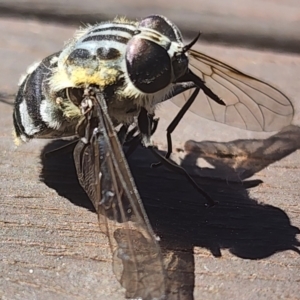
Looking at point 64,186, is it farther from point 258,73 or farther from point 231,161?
point 258,73

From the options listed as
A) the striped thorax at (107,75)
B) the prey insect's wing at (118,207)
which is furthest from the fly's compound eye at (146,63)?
the prey insect's wing at (118,207)

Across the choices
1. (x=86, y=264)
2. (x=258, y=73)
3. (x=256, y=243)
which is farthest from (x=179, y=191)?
(x=258, y=73)

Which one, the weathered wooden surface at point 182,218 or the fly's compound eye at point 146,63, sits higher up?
the fly's compound eye at point 146,63

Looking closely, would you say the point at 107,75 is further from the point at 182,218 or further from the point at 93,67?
the point at 182,218

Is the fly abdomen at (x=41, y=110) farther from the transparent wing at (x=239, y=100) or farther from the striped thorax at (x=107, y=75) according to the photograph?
the transparent wing at (x=239, y=100)

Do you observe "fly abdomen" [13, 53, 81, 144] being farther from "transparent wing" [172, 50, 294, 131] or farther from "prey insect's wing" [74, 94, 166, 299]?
"transparent wing" [172, 50, 294, 131]
